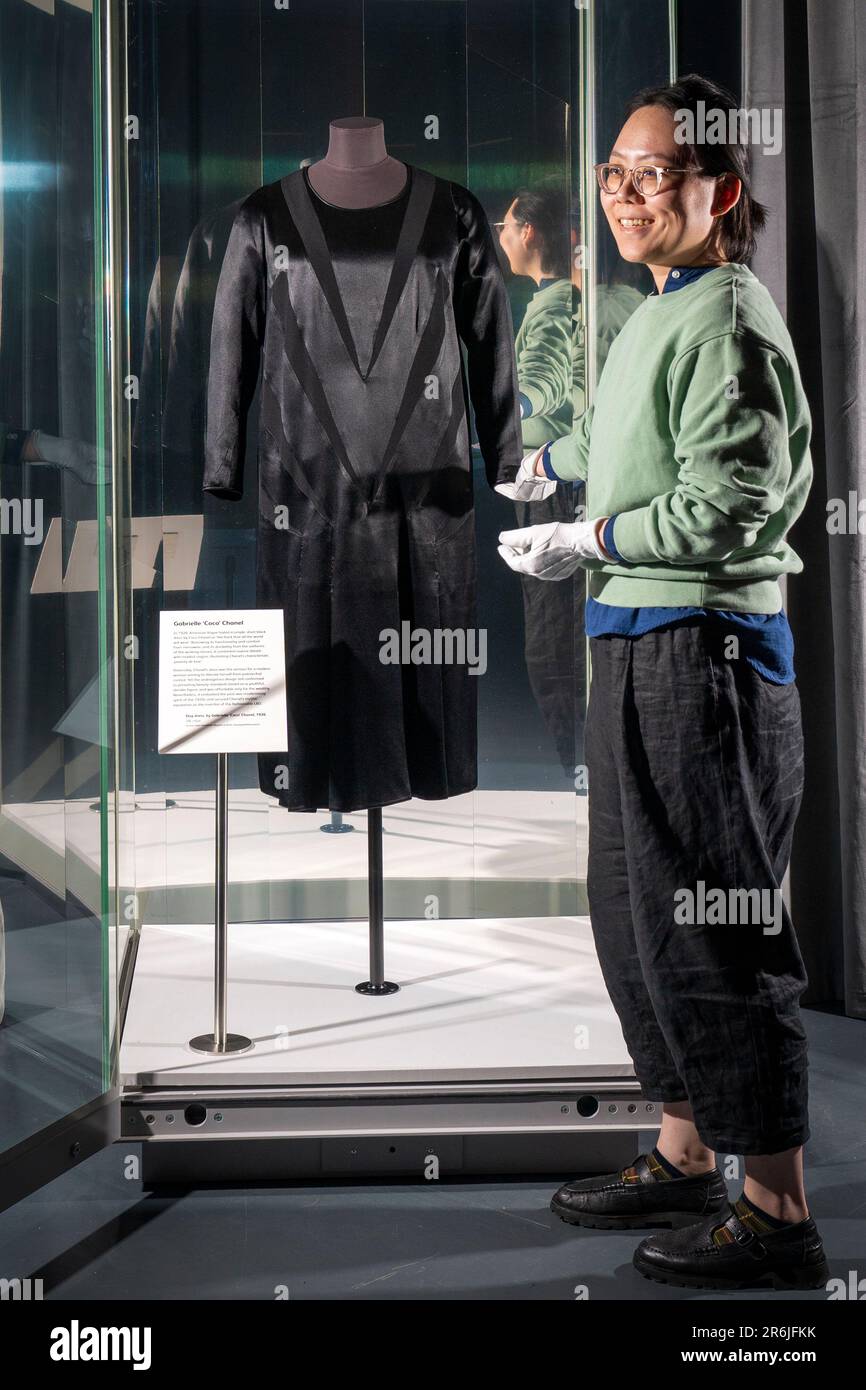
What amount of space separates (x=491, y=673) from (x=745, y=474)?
→ 1283 millimetres

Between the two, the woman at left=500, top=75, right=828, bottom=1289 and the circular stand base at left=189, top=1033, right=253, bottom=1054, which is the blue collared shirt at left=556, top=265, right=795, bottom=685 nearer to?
the woman at left=500, top=75, right=828, bottom=1289

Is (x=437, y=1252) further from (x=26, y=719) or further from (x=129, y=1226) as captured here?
(x=26, y=719)

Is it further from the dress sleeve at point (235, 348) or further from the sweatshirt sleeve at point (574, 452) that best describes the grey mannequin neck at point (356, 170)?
the sweatshirt sleeve at point (574, 452)

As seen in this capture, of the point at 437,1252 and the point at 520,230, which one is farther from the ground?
the point at 520,230

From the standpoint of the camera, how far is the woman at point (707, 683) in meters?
2.03

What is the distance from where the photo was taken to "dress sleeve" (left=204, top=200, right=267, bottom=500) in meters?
2.84

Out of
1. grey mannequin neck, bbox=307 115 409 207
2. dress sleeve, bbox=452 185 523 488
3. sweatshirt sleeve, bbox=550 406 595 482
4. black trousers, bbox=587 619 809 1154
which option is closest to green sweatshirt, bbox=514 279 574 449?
dress sleeve, bbox=452 185 523 488

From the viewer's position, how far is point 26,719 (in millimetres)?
2178

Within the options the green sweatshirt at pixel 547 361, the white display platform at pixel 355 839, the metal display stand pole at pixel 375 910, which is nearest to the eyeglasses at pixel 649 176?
the green sweatshirt at pixel 547 361

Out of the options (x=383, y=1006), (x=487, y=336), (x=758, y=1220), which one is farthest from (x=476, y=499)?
(x=758, y=1220)

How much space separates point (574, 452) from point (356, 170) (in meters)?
0.87

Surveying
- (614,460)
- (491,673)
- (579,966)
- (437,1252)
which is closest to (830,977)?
(579,966)

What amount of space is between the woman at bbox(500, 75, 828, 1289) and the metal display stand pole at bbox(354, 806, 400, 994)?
0.89 metres

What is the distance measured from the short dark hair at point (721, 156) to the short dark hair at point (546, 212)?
2.94ft
